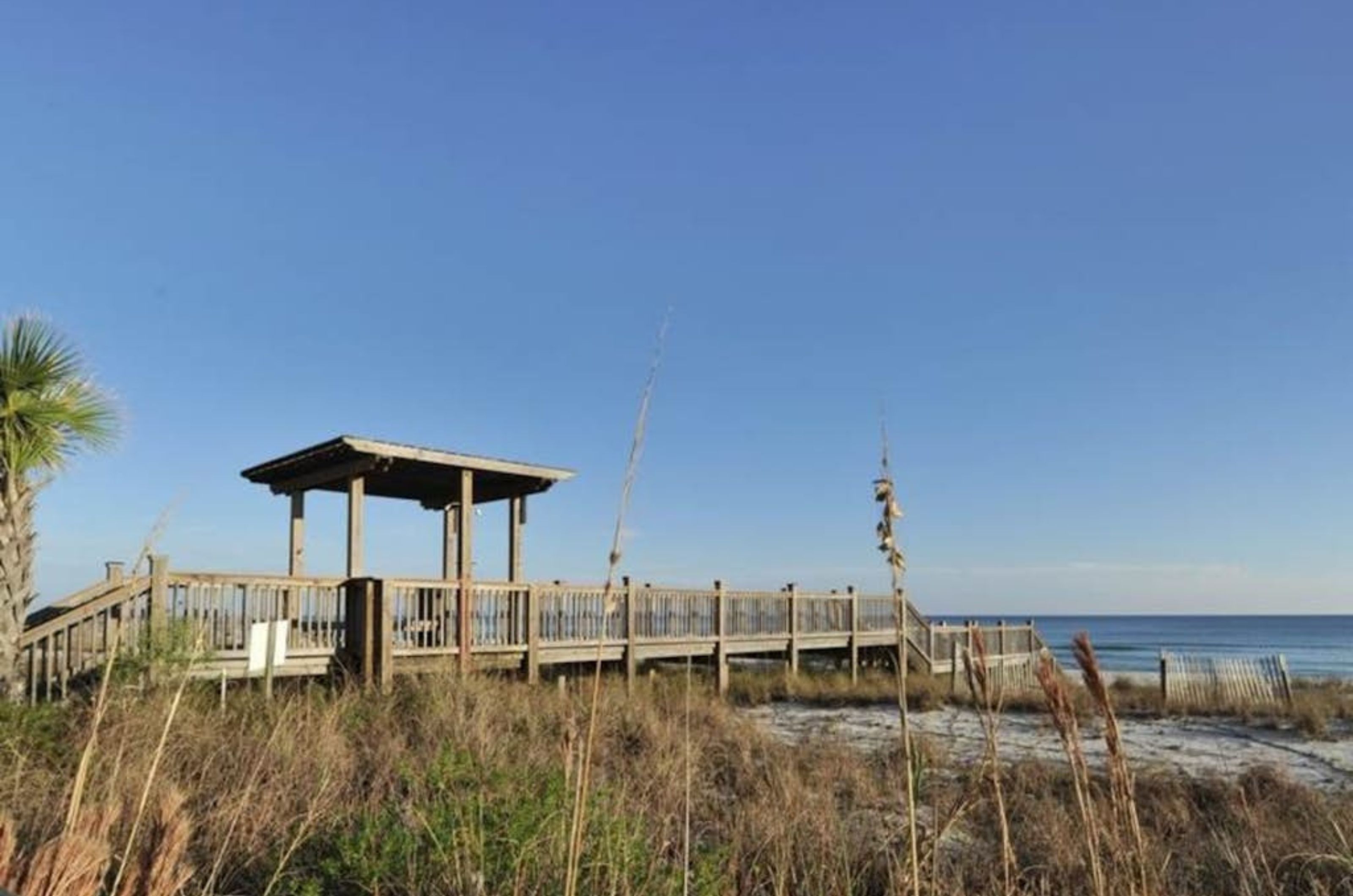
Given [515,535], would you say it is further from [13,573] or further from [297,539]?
[13,573]

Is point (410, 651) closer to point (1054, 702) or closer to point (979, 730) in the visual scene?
point (979, 730)

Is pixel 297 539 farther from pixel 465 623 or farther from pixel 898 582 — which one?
pixel 898 582

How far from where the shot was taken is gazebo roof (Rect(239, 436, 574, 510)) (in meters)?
14.5

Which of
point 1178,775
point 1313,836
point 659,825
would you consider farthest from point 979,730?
point 659,825

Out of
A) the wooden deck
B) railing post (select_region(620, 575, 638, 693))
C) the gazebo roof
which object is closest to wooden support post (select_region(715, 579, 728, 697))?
the wooden deck

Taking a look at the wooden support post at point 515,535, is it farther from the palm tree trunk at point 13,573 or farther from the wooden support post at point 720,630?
the palm tree trunk at point 13,573

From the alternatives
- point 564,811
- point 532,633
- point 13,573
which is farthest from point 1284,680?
point 13,573

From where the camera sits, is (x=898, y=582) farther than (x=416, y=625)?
No

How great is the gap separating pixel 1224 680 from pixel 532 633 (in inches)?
501

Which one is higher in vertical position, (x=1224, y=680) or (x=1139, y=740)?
(x=1224, y=680)

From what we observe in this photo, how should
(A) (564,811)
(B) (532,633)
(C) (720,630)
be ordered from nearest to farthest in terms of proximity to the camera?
(A) (564,811) < (B) (532,633) < (C) (720,630)

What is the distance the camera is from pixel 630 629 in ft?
55.5

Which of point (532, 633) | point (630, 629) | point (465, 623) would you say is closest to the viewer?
point (465, 623)

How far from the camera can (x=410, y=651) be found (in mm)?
13508
